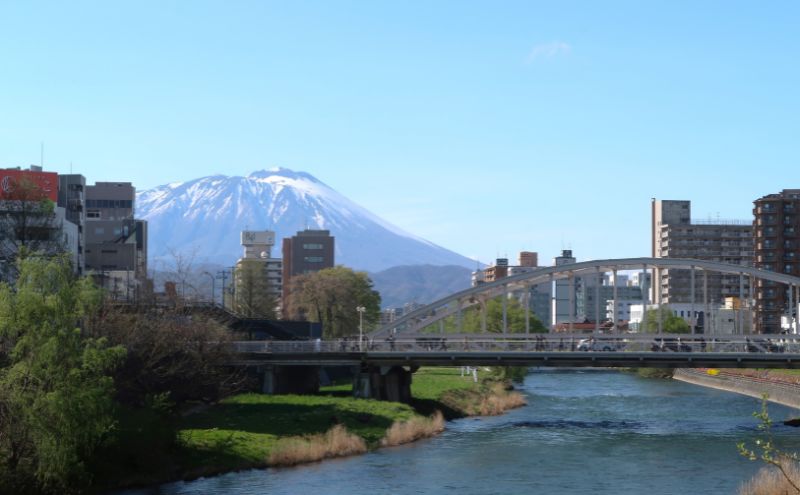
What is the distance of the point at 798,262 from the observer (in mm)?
183750

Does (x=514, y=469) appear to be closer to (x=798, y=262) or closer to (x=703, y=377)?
(x=703, y=377)

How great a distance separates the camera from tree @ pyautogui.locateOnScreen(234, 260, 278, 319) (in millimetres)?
149750

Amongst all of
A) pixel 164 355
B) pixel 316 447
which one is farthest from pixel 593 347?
pixel 164 355

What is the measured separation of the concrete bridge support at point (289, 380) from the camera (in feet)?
285

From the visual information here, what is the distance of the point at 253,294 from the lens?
6225 inches

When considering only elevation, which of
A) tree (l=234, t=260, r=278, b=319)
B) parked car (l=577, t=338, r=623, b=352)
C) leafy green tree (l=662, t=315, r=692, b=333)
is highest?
tree (l=234, t=260, r=278, b=319)

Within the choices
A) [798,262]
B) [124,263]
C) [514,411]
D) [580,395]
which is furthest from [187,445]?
[798,262]

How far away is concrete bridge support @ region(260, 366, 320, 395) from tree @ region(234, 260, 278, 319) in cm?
4795

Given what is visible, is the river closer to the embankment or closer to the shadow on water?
the shadow on water

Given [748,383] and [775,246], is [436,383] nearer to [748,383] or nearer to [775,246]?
[748,383]

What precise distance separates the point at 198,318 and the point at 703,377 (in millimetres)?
78570

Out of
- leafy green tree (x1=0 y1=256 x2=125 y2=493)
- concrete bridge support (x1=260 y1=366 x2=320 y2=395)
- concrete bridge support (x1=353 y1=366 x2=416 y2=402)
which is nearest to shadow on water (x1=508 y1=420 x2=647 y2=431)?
concrete bridge support (x1=353 y1=366 x2=416 y2=402)

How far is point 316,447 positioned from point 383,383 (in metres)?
25.2

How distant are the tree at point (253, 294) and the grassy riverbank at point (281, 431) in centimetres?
5496
